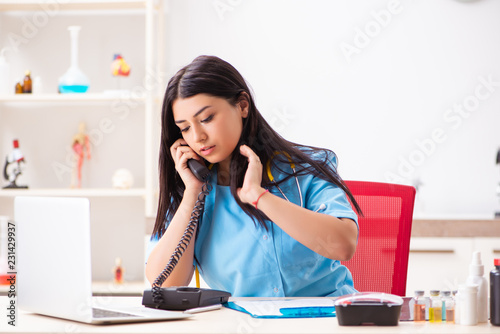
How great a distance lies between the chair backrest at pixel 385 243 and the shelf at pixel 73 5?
184cm

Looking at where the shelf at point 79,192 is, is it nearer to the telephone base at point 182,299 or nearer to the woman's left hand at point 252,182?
the woman's left hand at point 252,182

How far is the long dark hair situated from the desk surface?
0.43 metres

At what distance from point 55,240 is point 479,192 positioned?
9.05ft

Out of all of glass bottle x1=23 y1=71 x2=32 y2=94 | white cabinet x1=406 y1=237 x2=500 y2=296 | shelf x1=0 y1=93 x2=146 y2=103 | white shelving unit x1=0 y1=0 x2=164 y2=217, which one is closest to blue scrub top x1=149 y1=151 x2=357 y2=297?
white cabinet x1=406 y1=237 x2=500 y2=296

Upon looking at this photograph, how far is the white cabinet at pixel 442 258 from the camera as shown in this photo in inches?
109

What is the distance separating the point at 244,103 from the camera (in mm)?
1621

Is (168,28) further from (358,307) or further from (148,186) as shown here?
(358,307)

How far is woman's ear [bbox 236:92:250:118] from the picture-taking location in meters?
1.61

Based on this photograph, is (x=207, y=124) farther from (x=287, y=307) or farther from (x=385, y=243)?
(x=385, y=243)

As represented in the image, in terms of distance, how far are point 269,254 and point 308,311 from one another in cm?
34

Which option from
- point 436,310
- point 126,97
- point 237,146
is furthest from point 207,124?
point 126,97

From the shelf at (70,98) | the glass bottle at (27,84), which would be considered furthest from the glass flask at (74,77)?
the glass bottle at (27,84)

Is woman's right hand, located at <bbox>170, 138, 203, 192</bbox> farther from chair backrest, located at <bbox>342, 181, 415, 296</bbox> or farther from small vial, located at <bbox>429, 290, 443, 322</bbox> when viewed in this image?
small vial, located at <bbox>429, 290, 443, 322</bbox>

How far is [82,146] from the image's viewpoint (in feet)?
10.7
